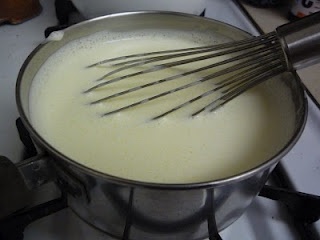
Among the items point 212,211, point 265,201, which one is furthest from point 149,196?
point 265,201

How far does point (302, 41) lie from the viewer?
1.38 feet

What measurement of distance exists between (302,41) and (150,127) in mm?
194

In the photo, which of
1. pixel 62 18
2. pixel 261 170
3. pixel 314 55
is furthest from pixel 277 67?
pixel 62 18

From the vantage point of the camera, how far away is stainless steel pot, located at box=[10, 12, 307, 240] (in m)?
0.32

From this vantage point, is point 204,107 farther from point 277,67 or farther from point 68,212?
point 68,212

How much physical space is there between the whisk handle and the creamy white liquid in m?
0.07

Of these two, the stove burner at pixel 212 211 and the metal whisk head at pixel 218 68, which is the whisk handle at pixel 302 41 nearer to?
the metal whisk head at pixel 218 68

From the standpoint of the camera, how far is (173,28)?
0.61m

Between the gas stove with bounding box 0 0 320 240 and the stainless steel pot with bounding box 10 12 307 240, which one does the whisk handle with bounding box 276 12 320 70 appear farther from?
the gas stove with bounding box 0 0 320 240

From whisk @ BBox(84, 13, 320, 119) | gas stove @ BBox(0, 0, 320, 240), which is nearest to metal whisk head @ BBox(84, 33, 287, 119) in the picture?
whisk @ BBox(84, 13, 320, 119)

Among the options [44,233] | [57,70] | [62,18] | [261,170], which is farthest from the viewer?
[62,18]

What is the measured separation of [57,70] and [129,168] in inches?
8.6

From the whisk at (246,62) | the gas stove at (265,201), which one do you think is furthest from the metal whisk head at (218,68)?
the gas stove at (265,201)

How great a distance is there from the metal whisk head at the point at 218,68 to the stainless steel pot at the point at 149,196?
41 millimetres
